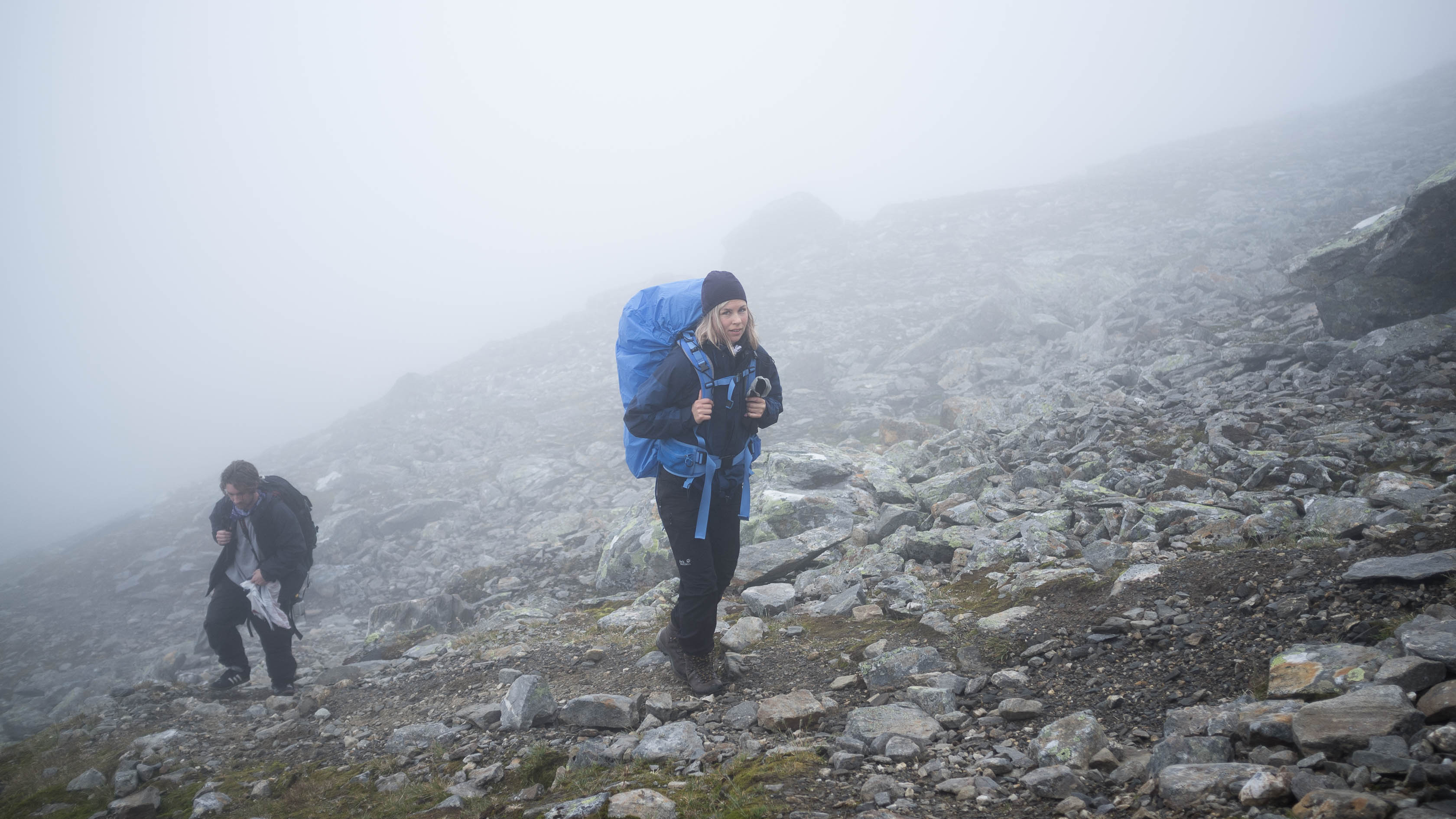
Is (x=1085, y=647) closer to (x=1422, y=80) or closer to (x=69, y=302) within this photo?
(x=1422, y=80)

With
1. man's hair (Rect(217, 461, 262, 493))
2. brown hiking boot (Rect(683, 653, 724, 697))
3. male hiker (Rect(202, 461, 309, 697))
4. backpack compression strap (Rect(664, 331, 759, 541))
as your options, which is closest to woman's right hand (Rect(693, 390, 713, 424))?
backpack compression strap (Rect(664, 331, 759, 541))

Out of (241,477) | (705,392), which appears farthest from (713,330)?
(241,477)

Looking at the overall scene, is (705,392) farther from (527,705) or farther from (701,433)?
(527,705)

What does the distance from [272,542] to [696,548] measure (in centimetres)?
590

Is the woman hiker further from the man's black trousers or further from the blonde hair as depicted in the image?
the man's black trousers

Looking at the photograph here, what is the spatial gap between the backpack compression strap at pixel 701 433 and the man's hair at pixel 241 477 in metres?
5.65

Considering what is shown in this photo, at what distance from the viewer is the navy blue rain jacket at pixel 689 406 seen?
4.61 metres

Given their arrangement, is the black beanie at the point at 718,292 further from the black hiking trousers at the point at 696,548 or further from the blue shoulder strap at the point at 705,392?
the black hiking trousers at the point at 696,548

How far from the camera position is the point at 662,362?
480cm

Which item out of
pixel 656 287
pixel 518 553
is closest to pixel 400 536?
pixel 518 553

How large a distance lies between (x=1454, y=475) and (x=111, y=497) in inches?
2479

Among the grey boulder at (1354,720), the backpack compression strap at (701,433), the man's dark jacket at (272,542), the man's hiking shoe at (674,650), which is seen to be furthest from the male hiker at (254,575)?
the grey boulder at (1354,720)

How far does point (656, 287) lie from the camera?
515cm

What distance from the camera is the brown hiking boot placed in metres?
4.88
